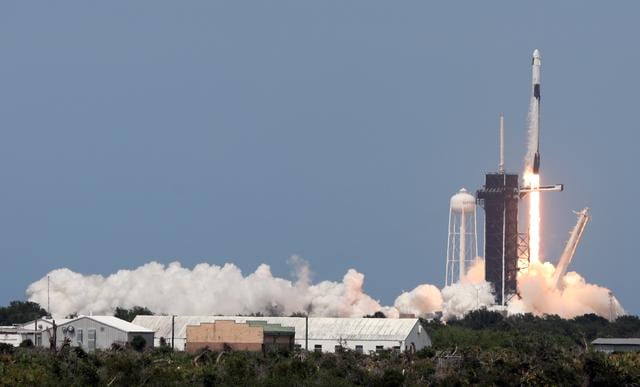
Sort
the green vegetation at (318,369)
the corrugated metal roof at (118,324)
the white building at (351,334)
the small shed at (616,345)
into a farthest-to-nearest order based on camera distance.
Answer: the white building at (351,334) → the corrugated metal roof at (118,324) → the small shed at (616,345) → the green vegetation at (318,369)

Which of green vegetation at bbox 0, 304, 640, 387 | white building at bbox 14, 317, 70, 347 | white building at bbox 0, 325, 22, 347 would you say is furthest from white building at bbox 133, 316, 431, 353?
green vegetation at bbox 0, 304, 640, 387

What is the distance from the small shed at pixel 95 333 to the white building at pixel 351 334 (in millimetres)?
7238

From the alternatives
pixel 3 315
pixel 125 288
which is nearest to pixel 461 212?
pixel 125 288

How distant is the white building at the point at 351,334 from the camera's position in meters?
132

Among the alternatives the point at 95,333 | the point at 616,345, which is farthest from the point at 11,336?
the point at 616,345

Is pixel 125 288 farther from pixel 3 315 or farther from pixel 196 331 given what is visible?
pixel 196 331

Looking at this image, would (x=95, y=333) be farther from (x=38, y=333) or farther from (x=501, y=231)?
(x=501, y=231)

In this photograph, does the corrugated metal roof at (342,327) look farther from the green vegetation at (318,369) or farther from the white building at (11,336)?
the green vegetation at (318,369)

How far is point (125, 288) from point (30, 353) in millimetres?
83728

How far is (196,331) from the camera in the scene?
125250 millimetres

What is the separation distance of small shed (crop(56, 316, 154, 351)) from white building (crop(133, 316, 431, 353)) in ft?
23.7

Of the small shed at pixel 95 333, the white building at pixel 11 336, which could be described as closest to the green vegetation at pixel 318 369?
the small shed at pixel 95 333

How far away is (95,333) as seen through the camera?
12812 centimetres

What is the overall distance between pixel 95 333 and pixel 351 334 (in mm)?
20939
